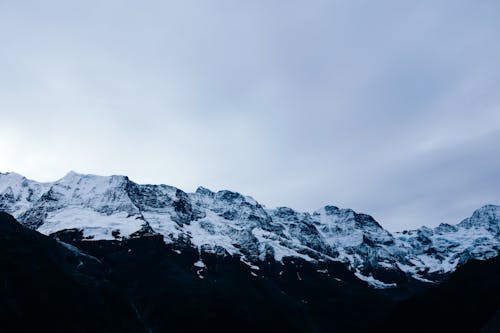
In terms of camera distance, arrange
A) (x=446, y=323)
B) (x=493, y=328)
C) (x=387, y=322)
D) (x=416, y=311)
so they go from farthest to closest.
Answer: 1. (x=387, y=322)
2. (x=416, y=311)
3. (x=446, y=323)
4. (x=493, y=328)

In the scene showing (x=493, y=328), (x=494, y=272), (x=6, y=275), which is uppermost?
(x=494, y=272)

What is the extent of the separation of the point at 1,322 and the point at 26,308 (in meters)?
15.3

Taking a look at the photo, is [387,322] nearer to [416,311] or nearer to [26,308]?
[416,311]

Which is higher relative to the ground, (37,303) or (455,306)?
(455,306)

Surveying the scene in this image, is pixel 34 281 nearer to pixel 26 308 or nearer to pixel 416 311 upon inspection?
pixel 26 308

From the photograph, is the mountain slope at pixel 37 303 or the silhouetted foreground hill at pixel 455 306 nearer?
the silhouetted foreground hill at pixel 455 306

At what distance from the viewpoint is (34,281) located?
188750 mm

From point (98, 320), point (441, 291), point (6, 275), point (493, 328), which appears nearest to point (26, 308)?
point (6, 275)

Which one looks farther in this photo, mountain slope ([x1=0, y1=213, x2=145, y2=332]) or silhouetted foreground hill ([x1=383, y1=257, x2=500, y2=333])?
mountain slope ([x1=0, y1=213, x2=145, y2=332])

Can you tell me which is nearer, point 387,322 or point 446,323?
point 446,323

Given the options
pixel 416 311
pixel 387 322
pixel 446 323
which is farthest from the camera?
pixel 387 322

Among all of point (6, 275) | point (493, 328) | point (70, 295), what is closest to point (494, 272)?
point (493, 328)

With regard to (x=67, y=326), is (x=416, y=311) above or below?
above

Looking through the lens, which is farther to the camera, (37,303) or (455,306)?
(37,303)
